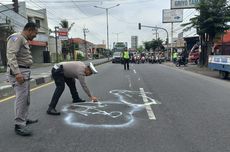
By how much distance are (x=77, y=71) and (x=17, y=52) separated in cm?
184

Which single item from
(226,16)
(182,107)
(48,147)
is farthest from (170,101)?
(226,16)

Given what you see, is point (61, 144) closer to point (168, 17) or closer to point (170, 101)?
point (170, 101)

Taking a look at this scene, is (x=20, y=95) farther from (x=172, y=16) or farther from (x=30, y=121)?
(x=172, y=16)

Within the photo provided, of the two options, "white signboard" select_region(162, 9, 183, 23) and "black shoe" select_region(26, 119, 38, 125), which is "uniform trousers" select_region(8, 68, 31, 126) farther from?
"white signboard" select_region(162, 9, 183, 23)

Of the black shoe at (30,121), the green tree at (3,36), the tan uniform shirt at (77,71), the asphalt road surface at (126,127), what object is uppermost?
the green tree at (3,36)

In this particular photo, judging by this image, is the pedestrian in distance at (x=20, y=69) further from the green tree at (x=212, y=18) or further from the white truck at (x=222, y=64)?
the green tree at (x=212, y=18)

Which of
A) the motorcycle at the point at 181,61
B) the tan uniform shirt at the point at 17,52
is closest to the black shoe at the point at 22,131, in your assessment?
the tan uniform shirt at the point at 17,52

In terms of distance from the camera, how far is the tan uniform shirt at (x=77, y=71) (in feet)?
23.1

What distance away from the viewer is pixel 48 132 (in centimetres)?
567

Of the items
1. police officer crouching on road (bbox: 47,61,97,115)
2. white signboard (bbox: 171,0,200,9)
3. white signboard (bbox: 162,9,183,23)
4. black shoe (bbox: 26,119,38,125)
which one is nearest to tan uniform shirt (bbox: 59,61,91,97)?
police officer crouching on road (bbox: 47,61,97,115)

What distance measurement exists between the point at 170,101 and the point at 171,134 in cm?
364

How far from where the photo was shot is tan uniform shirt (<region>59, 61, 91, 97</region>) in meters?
7.05

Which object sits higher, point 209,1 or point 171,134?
point 209,1

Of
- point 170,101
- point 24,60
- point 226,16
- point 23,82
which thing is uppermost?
point 226,16
